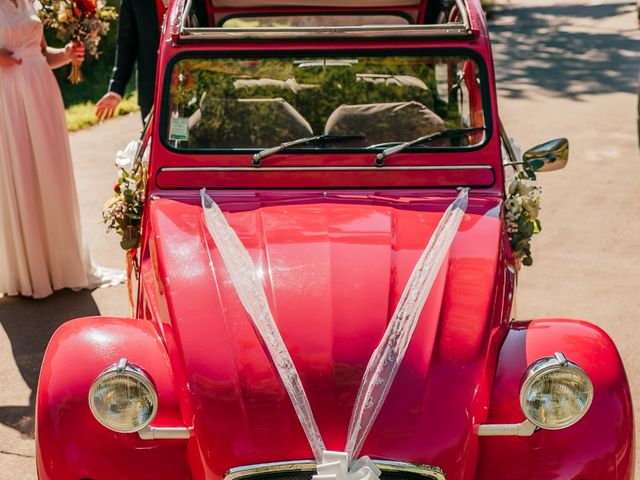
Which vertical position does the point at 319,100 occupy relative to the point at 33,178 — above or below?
above

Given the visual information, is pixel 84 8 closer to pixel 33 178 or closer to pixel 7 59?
pixel 7 59

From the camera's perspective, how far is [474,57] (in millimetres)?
4434

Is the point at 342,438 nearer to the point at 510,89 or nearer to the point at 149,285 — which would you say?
the point at 149,285

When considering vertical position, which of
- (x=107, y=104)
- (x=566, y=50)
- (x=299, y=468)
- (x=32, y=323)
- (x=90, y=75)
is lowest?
(x=566, y=50)

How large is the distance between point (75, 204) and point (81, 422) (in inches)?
140

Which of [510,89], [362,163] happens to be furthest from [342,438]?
[510,89]

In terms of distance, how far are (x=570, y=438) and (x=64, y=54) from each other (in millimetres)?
4532

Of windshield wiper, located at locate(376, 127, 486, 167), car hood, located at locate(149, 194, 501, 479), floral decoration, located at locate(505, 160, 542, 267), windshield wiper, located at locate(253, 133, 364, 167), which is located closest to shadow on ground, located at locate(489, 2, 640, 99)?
floral decoration, located at locate(505, 160, 542, 267)

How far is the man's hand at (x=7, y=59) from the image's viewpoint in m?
6.14

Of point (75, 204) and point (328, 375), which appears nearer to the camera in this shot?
point (328, 375)

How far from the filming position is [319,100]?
508 cm

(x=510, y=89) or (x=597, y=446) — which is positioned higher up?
(x=597, y=446)

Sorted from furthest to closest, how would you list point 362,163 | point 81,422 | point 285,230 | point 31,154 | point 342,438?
point 31,154
point 362,163
point 285,230
point 81,422
point 342,438

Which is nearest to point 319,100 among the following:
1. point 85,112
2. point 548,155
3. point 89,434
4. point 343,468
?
point 548,155
